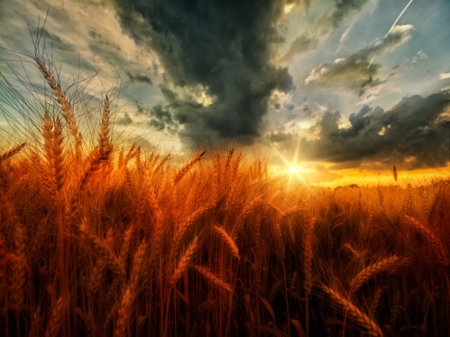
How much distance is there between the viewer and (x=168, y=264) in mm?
1461

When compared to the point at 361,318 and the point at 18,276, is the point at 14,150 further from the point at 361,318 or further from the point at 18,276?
the point at 361,318

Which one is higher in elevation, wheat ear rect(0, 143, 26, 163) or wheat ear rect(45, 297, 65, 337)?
wheat ear rect(0, 143, 26, 163)

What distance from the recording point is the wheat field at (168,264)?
132 cm

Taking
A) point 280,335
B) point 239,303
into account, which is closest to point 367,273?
point 280,335

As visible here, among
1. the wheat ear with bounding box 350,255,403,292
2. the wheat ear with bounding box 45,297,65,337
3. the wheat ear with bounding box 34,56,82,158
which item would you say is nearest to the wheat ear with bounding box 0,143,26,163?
the wheat ear with bounding box 34,56,82,158

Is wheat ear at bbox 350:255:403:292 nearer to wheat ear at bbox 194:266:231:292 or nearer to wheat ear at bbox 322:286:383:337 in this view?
wheat ear at bbox 322:286:383:337

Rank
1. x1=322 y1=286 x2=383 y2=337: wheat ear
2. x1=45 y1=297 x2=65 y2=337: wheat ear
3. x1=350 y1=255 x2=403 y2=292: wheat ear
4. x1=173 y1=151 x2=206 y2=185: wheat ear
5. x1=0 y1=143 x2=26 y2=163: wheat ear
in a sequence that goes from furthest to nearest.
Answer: x1=0 y1=143 x2=26 y2=163: wheat ear, x1=173 y1=151 x2=206 y2=185: wheat ear, x1=350 y1=255 x2=403 y2=292: wheat ear, x1=322 y1=286 x2=383 y2=337: wheat ear, x1=45 y1=297 x2=65 y2=337: wheat ear

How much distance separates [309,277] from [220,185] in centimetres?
108

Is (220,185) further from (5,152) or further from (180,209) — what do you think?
(5,152)

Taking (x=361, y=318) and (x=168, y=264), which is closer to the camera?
(x=361, y=318)

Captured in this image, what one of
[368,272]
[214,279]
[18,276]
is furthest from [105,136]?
[368,272]

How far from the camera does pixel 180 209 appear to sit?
69.8 inches

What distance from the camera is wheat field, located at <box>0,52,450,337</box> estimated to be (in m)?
1.32

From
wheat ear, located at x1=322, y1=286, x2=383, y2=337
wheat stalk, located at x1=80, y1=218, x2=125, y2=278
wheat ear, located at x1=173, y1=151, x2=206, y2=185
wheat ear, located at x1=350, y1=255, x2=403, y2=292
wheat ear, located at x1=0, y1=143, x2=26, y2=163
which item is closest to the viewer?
wheat ear, located at x1=322, y1=286, x2=383, y2=337
